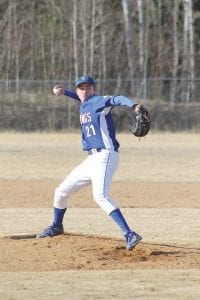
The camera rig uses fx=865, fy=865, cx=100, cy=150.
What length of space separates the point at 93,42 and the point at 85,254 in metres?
37.2

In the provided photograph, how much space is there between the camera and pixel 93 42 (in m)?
46.1

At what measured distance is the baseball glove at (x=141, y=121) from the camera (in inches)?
370

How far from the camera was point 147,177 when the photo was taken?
20234mm

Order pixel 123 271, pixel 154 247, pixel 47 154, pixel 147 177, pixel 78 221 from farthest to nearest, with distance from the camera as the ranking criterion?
pixel 47 154, pixel 147 177, pixel 78 221, pixel 154 247, pixel 123 271

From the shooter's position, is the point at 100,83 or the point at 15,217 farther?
the point at 100,83

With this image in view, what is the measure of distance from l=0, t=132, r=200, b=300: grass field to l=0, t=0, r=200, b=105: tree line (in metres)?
22.0

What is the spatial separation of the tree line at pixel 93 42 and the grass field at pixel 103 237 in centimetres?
2197

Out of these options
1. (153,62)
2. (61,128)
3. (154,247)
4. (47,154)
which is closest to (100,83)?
(61,128)

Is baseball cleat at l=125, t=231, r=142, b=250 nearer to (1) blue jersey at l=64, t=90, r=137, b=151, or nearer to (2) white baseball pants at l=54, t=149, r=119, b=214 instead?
(2) white baseball pants at l=54, t=149, r=119, b=214

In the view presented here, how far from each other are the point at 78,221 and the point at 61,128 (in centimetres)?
2568

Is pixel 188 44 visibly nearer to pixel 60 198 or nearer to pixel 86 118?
pixel 60 198

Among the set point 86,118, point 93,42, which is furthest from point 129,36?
point 86,118

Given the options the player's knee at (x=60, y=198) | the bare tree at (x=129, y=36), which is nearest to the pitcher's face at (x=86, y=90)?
the player's knee at (x=60, y=198)

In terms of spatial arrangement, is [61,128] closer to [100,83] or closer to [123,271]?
[100,83]
